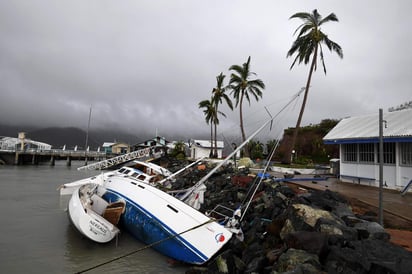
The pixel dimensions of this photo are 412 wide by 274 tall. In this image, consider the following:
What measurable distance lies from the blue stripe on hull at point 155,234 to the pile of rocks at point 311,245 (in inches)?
17.5

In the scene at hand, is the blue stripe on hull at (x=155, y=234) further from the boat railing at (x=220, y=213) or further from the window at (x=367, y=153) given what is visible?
the window at (x=367, y=153)

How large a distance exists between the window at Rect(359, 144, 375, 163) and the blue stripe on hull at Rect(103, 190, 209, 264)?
11441mm

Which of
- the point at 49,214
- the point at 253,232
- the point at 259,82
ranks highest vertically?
the point at 259,82

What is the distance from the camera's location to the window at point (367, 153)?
13.0 m

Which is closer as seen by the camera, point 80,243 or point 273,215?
point 273,215

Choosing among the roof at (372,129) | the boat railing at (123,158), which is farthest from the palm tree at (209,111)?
the roof at (372,129)

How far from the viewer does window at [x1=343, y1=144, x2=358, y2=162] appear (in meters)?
14.2

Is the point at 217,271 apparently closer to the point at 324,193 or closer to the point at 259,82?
the point at 324,193

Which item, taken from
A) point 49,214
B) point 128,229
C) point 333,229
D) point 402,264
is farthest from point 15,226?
point 402,264

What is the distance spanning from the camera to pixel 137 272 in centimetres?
650

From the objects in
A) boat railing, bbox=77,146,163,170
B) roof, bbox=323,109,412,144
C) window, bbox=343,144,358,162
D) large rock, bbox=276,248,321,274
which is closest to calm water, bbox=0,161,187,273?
large rock, bbox=276,248,321,274

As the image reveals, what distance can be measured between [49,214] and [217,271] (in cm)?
1064

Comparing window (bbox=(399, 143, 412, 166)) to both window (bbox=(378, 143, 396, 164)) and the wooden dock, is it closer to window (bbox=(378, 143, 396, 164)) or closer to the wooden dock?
window (bbox=(378, 143, 396, 164))

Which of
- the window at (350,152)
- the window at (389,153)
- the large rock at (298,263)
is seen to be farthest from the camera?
the window at (350,152)
